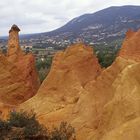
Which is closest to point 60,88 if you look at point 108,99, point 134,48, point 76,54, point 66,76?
point 66,76

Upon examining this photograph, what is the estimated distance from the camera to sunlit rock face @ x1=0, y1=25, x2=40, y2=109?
3344cm

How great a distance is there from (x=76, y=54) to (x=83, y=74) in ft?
5.17

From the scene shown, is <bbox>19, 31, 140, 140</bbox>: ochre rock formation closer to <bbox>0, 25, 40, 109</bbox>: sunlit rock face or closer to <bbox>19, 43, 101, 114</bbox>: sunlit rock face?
<bbox>19, 43, 101, 114</bbox>: sunlit rock face

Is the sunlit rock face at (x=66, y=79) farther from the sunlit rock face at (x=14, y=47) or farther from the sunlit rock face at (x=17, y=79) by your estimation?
the sunlit rock face at (x=14, y=47)

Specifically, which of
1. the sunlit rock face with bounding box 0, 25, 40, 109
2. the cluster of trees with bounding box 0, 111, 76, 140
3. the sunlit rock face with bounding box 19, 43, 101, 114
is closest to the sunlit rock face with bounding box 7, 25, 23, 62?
the sunlit rock face with bounding box 0, 25, 40, 109

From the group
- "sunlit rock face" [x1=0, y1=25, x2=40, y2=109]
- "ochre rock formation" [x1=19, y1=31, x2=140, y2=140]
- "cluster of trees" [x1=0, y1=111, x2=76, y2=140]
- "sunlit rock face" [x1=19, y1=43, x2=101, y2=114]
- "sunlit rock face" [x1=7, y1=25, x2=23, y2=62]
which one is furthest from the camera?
"sunlit rock face" [x1=7, y1=25, x2=23, y2=62]

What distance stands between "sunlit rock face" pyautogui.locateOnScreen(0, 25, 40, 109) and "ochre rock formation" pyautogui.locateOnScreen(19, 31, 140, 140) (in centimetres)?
489

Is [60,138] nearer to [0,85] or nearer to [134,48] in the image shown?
[134,48]

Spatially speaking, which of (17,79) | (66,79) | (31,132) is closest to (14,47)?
(17,79)

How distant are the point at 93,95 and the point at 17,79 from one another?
12254mm

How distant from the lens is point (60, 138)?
2047 cm

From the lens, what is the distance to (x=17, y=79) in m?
34.7

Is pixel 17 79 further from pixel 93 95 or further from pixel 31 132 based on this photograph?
pixel 31 132

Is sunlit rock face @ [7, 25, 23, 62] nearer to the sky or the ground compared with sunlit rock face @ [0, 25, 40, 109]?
nearer to the sky
